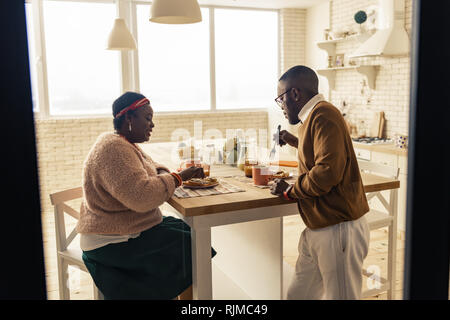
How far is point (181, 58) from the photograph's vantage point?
967 millimetres

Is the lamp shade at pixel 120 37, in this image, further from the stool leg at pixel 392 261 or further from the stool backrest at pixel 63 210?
the stool leg at pixel 392 261

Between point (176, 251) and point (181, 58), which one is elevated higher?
point (181, 58)

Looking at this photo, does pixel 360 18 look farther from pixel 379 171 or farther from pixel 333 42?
pixel 379 171

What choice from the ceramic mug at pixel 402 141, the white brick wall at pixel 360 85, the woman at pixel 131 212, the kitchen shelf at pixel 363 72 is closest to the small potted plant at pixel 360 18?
the white brick wall at pixel 360 85

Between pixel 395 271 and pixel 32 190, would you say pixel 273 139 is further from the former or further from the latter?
pixel 32 190

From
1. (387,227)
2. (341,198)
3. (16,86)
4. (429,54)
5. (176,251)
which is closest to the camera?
(16,86)

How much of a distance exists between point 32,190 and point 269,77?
0.68 metres

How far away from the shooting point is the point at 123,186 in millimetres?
1049

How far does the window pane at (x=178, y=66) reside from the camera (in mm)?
922

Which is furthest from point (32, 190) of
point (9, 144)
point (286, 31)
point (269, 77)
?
point (286, 31)

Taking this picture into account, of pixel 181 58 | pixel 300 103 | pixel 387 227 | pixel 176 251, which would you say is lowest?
pixel 176 251

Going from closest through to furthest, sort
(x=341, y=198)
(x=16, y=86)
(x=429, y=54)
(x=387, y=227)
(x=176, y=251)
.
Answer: (x=16, y=86), (x=429, y=54), (x=387, y=227), (x=341, y=198), (x=176, y=251)

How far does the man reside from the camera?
91cm

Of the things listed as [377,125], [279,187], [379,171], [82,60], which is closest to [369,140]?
[377,125]
